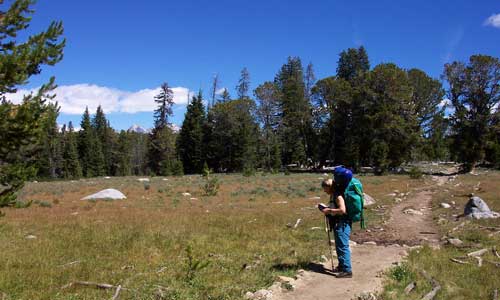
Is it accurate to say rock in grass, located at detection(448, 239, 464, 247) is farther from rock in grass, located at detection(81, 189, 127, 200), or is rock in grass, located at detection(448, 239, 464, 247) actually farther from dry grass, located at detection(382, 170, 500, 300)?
rock in grass, located at detection(81, 189, 127, 200)

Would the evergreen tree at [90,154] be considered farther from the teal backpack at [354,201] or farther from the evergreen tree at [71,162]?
the teal backpack at [354,201]

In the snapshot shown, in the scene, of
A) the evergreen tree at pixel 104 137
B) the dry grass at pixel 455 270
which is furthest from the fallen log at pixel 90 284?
the evergreen tree at pixel 104 137

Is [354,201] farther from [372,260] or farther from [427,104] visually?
[427,104]

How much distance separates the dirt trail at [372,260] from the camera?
6.99m

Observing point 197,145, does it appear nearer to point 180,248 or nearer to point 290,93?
point 290,93

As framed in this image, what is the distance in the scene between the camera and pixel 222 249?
10.9 meters

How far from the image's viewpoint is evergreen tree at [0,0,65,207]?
6445 millimetres

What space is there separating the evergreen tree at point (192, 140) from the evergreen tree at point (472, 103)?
38.0m

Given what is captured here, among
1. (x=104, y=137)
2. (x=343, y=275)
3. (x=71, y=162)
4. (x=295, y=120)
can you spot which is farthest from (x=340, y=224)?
(x=104, y=137)

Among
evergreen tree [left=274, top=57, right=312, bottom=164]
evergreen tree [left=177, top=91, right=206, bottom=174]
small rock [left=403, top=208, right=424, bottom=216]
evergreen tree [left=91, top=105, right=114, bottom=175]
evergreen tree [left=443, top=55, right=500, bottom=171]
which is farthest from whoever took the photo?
evergreen tree [left=91, top=105, right=114, bottom=175]

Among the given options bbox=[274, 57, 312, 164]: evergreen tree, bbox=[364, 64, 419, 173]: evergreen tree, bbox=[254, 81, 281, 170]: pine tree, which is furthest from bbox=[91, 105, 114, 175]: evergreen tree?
bbox=[364, 64, 419, 173]: evergreen tree

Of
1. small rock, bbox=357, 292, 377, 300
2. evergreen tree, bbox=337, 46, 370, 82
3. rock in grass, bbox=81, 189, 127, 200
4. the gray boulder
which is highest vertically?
evergreen tree, bbox=337, 46, 370, 82

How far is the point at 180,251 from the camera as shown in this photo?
10.6 m

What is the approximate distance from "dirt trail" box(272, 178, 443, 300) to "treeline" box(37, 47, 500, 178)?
29801 millimetres
